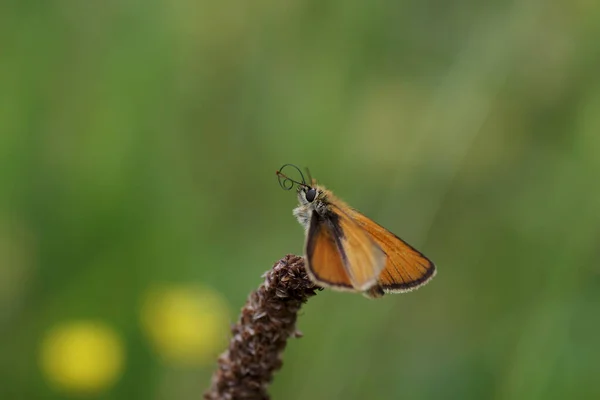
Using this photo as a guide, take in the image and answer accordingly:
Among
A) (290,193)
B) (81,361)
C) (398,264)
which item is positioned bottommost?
(81,361)

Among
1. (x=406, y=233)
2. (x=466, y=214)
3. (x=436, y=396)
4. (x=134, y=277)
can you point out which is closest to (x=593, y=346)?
(x=436, y=396)

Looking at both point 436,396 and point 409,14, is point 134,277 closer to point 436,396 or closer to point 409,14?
point 436,396

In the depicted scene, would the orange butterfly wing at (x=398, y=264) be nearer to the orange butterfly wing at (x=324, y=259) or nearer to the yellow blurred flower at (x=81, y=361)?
the orange butterfly wing at (x=324, y=259)

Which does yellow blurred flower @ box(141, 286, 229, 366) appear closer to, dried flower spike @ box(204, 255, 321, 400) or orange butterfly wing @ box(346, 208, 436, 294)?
orange butterfly wing @ box(346, 208, 436, 294)

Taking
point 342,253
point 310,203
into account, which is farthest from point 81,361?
point 342,253

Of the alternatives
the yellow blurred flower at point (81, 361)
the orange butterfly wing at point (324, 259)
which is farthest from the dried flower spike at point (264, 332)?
the yellow blurred flower at point (81, 361)

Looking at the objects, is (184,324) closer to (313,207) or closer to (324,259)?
(313,207)
